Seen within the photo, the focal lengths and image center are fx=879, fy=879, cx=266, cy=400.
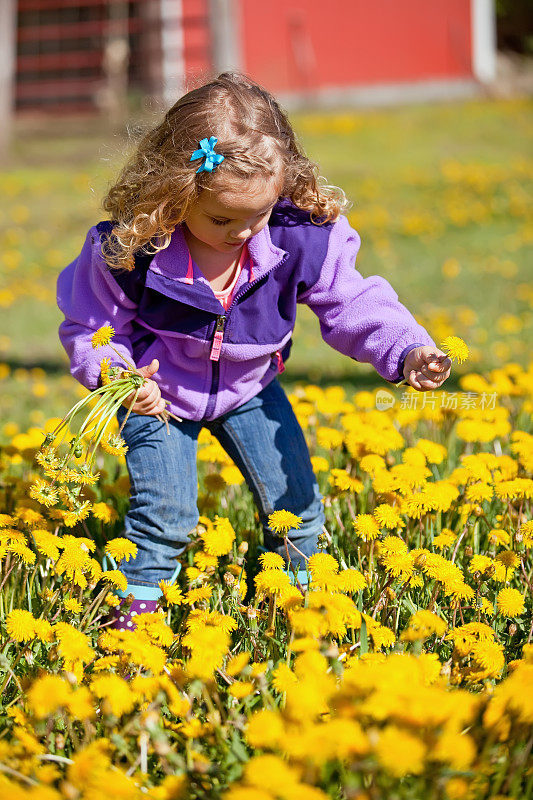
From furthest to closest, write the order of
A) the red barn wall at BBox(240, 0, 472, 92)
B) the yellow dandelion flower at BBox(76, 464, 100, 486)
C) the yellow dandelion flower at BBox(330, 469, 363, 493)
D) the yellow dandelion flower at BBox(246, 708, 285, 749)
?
the red barn wall at BBox(240, 0, 472, 92)
the yellow dandelion flower at BBox(330, 469, 363, 493)
the yellow dandelion flower at BBox(76, 464, 100, 486)
the yellow dandelion flower at BBox(246, 708, 285, 749)

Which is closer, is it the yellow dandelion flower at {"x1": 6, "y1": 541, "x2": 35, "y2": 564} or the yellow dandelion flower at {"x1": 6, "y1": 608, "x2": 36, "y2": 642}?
the yellow dandelion flower at {"x1": 6, "y1": 608, "x2": 36, "y2": 642}

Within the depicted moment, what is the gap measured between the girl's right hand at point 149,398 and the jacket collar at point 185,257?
0.79 feet

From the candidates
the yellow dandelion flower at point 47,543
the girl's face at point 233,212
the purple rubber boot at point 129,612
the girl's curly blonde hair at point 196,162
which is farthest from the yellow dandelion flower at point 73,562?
the girl's face at point 233,212

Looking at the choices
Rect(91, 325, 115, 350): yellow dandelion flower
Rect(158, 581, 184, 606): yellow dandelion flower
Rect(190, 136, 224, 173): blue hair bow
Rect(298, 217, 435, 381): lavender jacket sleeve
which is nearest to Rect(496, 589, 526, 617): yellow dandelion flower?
Rect(298, 217, 435, 381): lavender jacket sleeve

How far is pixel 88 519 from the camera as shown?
2674mm

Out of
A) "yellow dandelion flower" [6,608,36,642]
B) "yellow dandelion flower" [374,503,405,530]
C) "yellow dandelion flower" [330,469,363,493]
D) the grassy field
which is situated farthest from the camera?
the grassy field

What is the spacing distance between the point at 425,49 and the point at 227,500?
1806 cm

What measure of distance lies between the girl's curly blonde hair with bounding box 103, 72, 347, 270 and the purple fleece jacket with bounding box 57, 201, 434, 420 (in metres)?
0.07

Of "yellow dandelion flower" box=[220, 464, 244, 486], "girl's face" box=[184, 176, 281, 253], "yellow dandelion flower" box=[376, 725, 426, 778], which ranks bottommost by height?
"yellow dandelion flower" box=[220, 464, 244, 486]

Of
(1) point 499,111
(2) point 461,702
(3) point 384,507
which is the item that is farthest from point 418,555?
(1) point 499,111

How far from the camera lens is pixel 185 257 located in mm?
2201

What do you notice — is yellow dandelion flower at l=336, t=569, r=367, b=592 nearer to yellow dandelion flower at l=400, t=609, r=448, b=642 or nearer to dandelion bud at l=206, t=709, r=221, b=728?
yellow dandelion flower at l=400, t=609, r=448, b=642

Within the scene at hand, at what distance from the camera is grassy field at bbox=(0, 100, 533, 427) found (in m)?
5.05

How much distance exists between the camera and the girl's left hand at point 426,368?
6.89 feet
